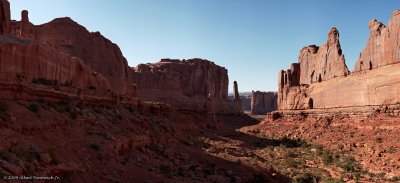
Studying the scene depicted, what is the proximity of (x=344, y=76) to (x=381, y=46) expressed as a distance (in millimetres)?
8528

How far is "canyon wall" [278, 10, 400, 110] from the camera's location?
1505 inches

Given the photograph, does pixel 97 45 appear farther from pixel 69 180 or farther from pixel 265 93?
pixel 265 93

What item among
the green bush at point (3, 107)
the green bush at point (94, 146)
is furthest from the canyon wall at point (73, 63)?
the green bush at point (94, 146)

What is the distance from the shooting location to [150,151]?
72.2 feet

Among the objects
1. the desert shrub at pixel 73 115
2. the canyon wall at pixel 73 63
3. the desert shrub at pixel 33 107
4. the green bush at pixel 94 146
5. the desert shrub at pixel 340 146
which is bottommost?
the desert shrub at pixel 340 146

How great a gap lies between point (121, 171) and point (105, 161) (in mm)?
760

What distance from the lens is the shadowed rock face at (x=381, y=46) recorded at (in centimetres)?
3819

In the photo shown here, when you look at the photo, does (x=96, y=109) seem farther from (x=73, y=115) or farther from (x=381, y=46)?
(x=381, y=46)

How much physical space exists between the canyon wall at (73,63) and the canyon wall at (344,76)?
24.1 m

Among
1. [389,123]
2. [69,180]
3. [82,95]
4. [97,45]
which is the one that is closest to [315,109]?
[389,123]

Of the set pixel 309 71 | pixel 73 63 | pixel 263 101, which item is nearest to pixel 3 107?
pixel 73 63

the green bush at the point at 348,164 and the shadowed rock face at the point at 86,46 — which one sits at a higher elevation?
the shadowed rock face at the point at 86,46

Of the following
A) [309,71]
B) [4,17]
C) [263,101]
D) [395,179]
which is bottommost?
[395,179]

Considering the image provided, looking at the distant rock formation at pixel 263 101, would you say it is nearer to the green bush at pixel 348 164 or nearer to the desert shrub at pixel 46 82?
the green bush at pixel 348 164
